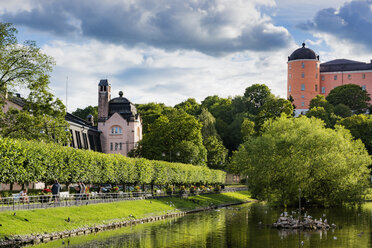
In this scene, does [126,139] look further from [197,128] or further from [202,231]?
[202,231]

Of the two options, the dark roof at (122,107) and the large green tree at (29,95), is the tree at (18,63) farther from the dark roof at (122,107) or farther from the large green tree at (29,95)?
the dark roof at (122,107)

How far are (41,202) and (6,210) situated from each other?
6.66m

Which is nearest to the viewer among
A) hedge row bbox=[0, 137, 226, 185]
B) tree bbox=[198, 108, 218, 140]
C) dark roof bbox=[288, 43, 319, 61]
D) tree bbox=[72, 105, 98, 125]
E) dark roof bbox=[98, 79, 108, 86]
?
hedge row bbox=[0, 137, 226, 185]

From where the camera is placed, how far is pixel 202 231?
45938 mm

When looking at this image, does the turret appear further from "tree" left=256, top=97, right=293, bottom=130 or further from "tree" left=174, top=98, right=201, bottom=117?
"tree" left=174, top=98, right=201, bottom=117

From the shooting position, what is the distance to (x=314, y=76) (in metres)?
163

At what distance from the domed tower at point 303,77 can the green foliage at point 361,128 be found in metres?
34.4

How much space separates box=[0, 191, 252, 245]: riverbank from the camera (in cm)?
3719

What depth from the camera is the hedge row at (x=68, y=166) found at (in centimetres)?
4603

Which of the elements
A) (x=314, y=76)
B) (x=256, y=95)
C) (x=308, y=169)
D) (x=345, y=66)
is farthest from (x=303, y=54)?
(x=308, y=169)

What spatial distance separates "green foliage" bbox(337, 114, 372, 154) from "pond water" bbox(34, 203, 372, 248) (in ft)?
221

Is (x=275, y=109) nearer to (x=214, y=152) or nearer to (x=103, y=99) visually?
(x=214, y=152)

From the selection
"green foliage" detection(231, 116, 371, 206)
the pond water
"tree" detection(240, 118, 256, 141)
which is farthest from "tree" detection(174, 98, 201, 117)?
the pond water

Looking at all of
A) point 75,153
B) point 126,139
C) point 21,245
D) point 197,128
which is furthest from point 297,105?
point 21,245
